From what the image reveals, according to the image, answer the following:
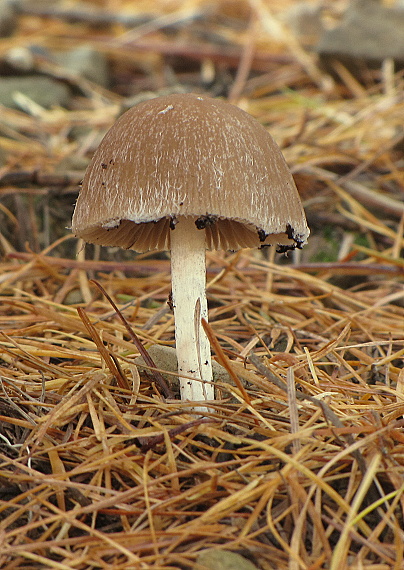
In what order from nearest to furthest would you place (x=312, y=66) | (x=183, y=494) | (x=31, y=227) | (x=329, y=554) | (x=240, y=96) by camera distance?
(x=329, y=554)
(x=183, y=494)
(x=31, y=227)
(x=240, y=96)
(x=312, y=66)

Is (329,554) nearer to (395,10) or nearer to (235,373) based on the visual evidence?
(235,373)

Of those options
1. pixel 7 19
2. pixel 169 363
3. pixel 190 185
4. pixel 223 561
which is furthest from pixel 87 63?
pixel 223 561

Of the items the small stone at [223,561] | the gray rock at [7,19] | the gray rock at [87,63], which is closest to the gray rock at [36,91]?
the gray rock at [87,63]

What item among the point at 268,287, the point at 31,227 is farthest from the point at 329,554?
the point at 31,227

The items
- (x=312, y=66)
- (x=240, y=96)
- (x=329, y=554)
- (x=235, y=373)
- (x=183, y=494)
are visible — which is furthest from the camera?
(x=312, y=66)

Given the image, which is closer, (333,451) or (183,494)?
(183,494)

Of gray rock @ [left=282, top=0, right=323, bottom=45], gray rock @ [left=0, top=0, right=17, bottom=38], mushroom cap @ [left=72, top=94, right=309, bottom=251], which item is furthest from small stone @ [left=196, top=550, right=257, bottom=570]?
gray rock @ [left=0, top=0, right=17, bottom=38]

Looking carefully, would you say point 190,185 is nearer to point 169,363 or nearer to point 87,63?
point 169,363
